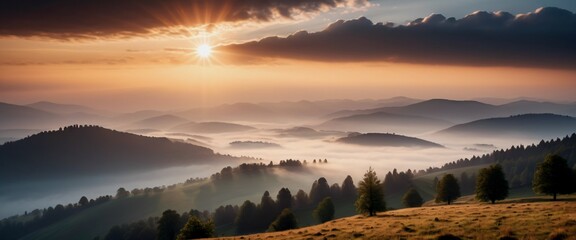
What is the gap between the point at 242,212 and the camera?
13825 centimetres

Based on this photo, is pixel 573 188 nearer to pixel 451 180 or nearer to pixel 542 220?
pixel 451 180

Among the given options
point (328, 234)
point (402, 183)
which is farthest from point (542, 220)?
point (402, 183)

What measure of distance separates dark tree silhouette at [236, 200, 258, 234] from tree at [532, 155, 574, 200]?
293 ft

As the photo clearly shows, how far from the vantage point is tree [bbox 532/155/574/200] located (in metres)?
68.2

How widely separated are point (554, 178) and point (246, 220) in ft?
312

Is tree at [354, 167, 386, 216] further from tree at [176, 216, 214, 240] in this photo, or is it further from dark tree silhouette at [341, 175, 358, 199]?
dark tree silhouette at [341, 175, 358, 199]

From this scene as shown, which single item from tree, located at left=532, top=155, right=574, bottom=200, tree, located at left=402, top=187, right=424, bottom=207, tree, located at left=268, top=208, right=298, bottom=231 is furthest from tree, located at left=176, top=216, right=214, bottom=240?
tree, located at left=402, top=187, right=424, bottom=207

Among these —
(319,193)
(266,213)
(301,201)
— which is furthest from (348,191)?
(266,213)

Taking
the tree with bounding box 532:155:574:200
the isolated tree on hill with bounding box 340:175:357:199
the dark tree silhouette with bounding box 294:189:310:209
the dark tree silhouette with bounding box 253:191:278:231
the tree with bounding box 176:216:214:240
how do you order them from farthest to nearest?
1. the isolated tree on hill with bounding box 340:175:357:199
2. the dark tree silhouette with bounding box 294:189:310:209
3. the dark tree silhouette with bounding box 253:191:278:231
4. the tree with bounding box 532:155:574:200
5. the tree with bounding box 176:216:214:240

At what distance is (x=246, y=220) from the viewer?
450 ft

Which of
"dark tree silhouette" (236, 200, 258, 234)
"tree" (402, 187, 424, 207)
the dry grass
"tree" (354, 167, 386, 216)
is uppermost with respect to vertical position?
"tree" (354, 167, 386, 216)

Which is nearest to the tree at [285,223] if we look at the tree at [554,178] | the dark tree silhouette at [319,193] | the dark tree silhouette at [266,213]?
the dark tree silhouette at [266,213]

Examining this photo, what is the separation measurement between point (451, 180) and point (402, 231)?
65457mm

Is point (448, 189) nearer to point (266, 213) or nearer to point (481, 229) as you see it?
point (481, 229)
